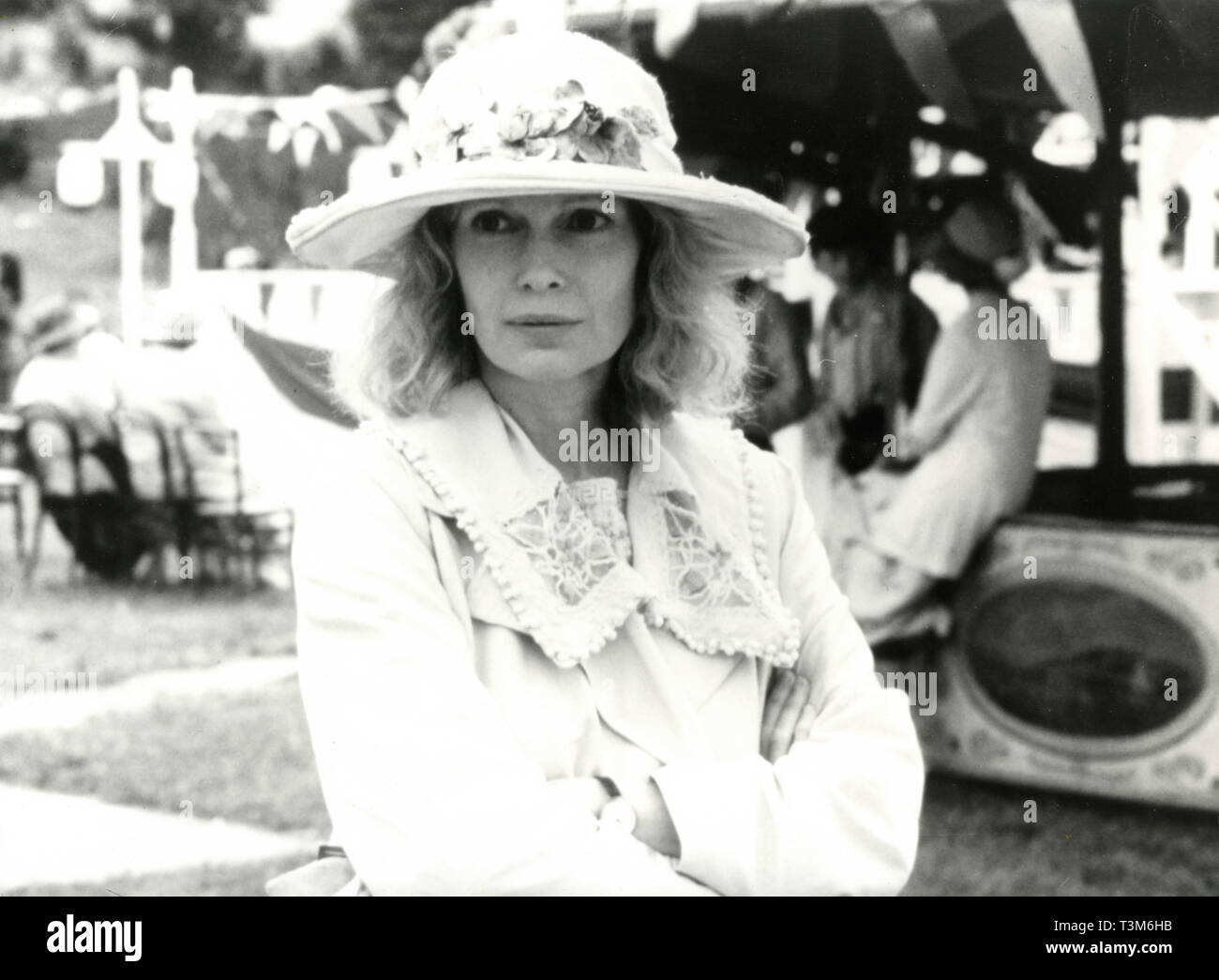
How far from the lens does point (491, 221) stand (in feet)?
5.72

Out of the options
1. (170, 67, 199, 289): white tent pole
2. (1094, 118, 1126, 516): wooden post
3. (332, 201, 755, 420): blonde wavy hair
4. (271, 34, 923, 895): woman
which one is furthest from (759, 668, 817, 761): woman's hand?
(170, 67, 199, 289): white tent pole

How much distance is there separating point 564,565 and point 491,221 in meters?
0.42

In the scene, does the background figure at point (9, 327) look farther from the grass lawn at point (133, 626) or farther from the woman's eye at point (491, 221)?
the woman's eye at point (491, 221)

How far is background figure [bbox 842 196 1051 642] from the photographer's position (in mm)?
3406

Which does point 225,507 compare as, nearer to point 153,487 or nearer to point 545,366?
point 153,487

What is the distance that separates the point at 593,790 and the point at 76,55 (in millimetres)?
2542

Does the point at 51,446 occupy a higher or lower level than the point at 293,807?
higher

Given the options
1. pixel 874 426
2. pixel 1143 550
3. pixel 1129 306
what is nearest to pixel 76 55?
pixel 874 426

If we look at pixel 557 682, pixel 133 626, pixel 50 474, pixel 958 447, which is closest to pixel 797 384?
pixel 958 447

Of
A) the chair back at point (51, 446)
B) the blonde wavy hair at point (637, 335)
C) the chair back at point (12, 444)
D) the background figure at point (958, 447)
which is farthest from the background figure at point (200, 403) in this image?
the blonde wavy hair at point (637, 335)

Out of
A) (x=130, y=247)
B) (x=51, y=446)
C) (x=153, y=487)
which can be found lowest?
(x=153, y=487)

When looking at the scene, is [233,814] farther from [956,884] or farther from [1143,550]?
[1143,550]

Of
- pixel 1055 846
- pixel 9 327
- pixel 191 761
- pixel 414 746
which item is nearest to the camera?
pixel 414 746

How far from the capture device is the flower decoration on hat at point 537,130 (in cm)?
169
